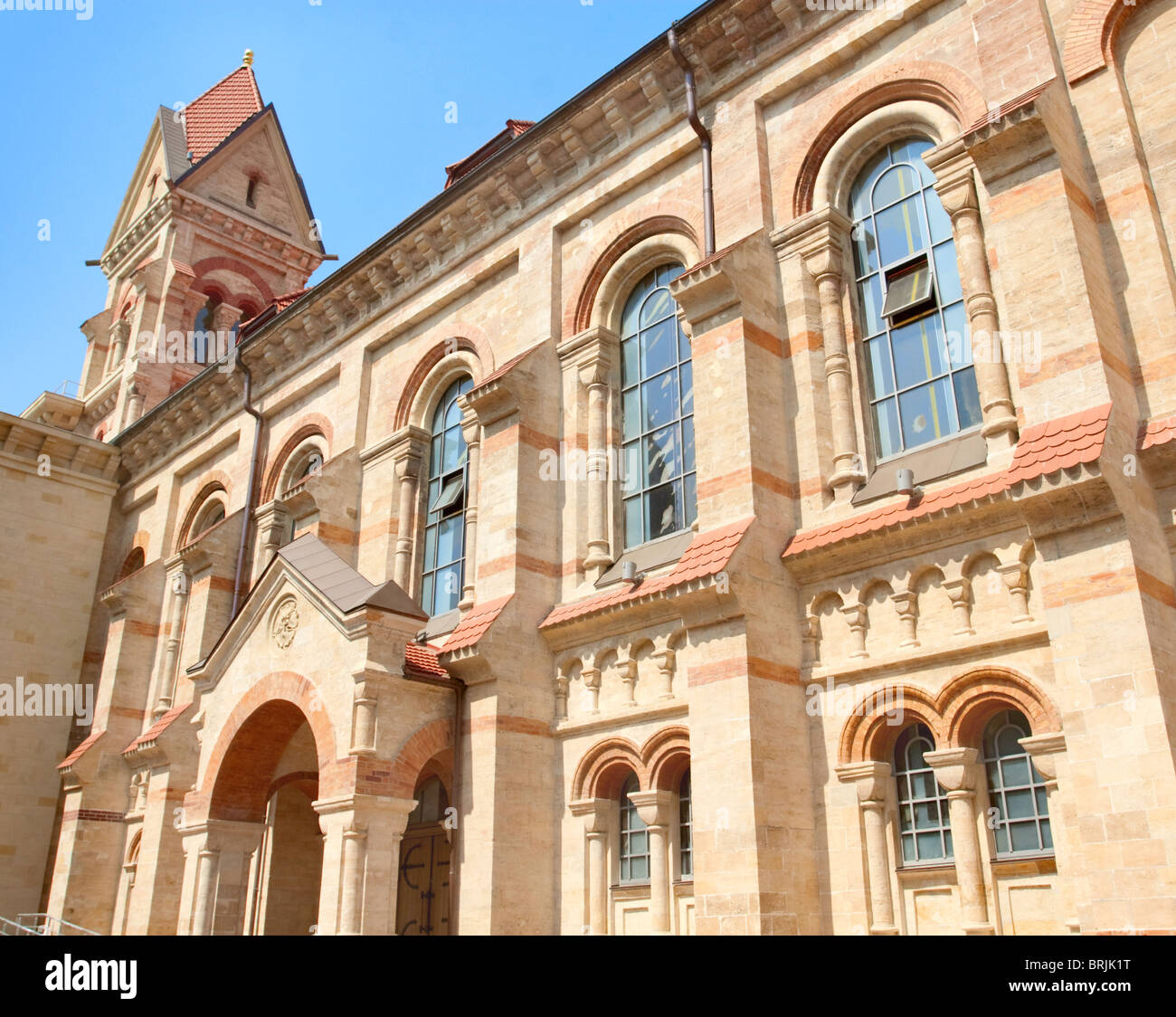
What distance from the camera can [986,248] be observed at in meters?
11.6

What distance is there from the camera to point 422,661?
47.6ft

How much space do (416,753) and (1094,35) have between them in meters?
11.9

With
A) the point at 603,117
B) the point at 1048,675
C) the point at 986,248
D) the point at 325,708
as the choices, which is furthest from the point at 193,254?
the point at 1048,675

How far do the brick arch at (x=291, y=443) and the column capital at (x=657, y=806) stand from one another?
11.4 m

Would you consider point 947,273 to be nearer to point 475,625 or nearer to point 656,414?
point 656,414

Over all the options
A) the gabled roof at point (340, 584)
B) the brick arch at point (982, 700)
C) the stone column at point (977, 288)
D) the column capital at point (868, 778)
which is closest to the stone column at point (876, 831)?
the column capital at point (868, 778)

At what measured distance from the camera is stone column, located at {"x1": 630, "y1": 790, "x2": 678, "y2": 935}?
489 inches

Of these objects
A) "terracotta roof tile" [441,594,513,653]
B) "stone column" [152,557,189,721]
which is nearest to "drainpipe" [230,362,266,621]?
"stone column" [152,557,189,721]

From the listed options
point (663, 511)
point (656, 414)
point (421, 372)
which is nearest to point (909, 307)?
A: point (656, 414)

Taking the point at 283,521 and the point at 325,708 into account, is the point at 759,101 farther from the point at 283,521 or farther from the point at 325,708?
the point at 283,521

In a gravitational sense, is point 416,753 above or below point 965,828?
above

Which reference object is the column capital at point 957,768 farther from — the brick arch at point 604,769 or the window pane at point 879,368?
the window pane at point 879,368

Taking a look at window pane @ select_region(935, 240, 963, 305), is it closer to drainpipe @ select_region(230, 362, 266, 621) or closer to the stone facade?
the stone facade

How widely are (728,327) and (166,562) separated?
56.2 feet
